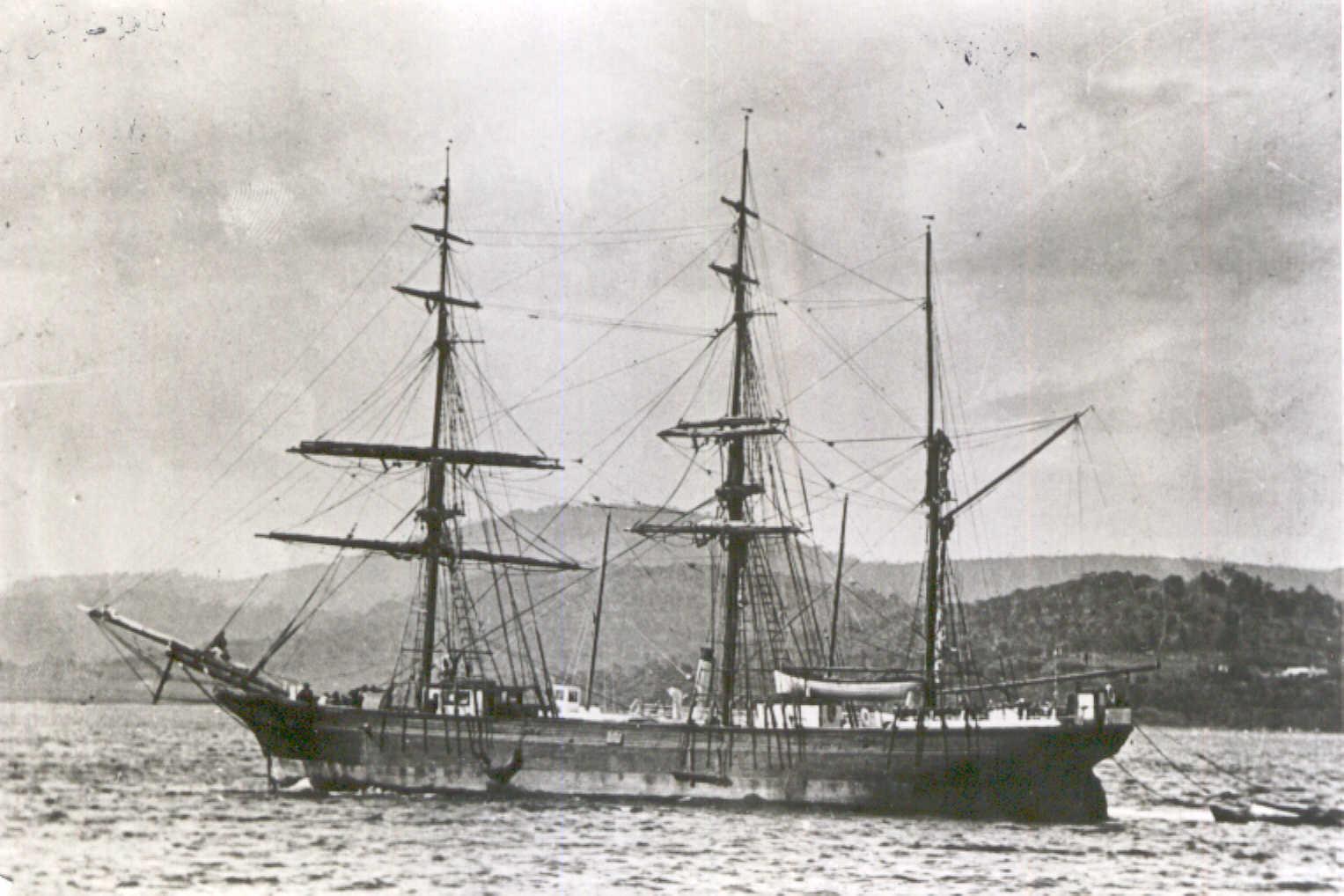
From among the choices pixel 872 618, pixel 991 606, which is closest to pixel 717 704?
pixel 872 618

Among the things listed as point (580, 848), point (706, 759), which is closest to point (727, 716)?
point (706, 759)

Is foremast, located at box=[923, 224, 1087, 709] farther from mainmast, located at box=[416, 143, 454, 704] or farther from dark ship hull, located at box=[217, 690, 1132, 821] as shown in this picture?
mainmast, located at box=[416, 143, 454, 704]

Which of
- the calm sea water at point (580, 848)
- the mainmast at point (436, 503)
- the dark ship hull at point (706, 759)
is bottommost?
the calm sea water at point (580, 848)

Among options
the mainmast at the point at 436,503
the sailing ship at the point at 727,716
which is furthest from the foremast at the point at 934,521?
the mainmast at the point at 436,503

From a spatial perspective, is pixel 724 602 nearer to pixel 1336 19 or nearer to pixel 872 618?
pixel 1336 19

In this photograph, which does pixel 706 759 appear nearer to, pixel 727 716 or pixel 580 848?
pixel 727 716

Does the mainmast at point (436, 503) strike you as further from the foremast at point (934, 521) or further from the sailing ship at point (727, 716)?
the foremast at point (934, 521)
